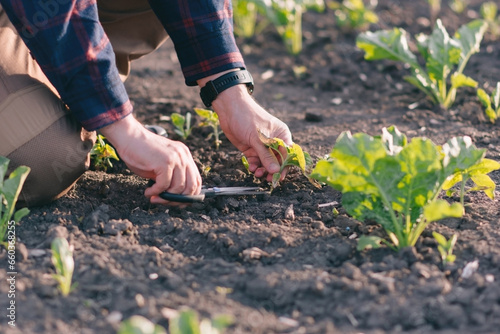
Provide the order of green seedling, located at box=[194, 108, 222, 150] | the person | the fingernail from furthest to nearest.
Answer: green seedling, located at box=[194, 108, 222, 150]
the fingernail
the person

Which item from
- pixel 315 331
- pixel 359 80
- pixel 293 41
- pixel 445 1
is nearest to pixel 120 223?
pixel 315 331

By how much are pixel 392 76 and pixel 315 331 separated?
282cm

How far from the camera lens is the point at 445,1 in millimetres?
6117

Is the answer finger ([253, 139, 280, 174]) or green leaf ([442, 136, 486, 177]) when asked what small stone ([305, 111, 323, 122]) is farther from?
green leaf ([442, 136, 486, 177])

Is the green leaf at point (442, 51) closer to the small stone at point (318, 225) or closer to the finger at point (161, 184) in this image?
the small stone at point (318, 225)

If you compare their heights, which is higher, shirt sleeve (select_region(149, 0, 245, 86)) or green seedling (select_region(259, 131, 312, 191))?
shirt sleeve (select_region(149, 0, 245, 86))

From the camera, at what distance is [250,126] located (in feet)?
8.41

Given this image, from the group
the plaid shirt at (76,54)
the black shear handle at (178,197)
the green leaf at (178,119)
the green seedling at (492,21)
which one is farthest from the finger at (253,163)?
the green seedling at (492,21)

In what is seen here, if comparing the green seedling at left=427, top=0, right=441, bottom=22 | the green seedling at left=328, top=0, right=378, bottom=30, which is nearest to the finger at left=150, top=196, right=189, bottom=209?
the green seedling at left=328, top=0, right=378, bottom=30

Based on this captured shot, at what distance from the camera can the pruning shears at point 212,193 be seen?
7.58ft

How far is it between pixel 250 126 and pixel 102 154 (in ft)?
2.21

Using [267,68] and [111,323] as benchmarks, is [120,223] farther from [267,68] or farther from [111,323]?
[267,68]

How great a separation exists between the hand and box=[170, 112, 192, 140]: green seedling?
0.39 meters

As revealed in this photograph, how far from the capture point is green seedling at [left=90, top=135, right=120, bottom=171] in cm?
257
